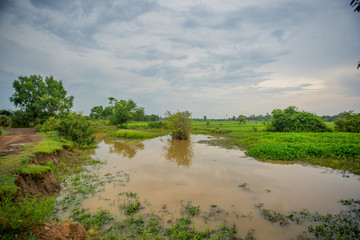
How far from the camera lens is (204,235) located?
435 cm

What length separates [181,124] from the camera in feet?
81.1

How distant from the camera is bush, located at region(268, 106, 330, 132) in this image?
2581cm

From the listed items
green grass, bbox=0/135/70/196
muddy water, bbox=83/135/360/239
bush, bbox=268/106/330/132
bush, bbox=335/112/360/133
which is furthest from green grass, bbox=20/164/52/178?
bush, bbox=335/112/360/133

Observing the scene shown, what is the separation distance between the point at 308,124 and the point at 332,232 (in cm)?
2743

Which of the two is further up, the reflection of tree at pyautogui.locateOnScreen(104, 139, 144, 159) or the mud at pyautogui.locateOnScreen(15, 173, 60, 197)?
the mud at pyautogui.locateOnScreen(15, 173, 60, 197)

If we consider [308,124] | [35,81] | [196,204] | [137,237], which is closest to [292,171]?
[196,204]

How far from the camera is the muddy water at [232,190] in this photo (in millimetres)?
5207

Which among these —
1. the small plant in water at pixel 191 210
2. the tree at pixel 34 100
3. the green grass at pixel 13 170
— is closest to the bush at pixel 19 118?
the tree at pixel 34 100

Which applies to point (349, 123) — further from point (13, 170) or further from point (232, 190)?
point (13, 170)

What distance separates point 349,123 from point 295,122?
6.70 metres

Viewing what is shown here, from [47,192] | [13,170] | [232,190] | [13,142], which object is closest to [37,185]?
[47,192]

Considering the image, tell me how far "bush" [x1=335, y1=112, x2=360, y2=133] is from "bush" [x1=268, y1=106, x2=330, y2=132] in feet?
6.91

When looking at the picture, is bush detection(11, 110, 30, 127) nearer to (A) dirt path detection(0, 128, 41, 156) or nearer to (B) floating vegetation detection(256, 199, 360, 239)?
(A) dirt path detection(0, 128, 41, 156)

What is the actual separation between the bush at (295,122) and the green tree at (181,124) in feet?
54.2
